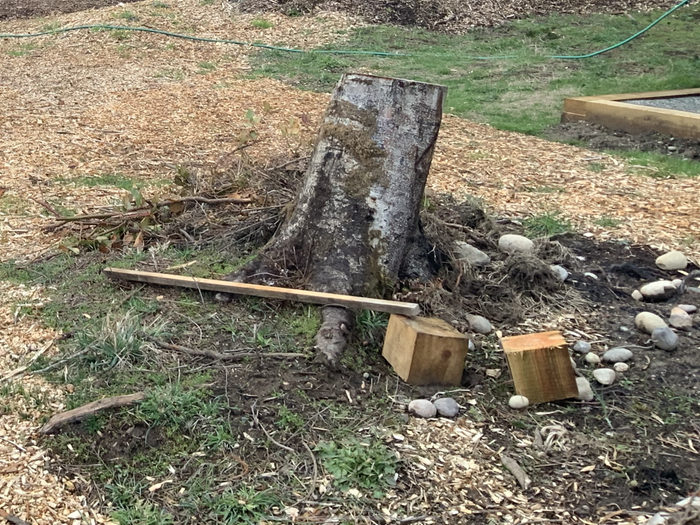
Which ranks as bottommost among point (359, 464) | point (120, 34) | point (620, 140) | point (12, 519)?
point (12, 519)

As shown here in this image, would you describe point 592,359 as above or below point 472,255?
below

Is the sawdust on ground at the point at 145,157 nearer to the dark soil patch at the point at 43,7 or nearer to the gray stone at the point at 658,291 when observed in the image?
the gray stone at the point at 658,291

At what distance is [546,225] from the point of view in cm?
468

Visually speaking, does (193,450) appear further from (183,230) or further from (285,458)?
(183,230)

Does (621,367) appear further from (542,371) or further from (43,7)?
(43,7)

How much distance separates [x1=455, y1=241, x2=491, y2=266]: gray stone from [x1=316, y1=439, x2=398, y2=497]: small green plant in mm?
1500

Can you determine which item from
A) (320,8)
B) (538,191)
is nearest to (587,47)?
(320,8)

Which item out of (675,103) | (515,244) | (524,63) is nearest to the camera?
(515,244)

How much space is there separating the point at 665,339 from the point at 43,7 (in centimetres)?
1324

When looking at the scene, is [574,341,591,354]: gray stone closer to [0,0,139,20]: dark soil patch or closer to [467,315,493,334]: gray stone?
[467,315,493,334]: gray stone

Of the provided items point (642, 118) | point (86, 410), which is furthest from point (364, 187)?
point (642, 118)

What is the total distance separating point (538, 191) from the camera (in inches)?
216

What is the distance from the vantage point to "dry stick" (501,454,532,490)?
7.98ft

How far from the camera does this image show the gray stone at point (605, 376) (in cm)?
298
